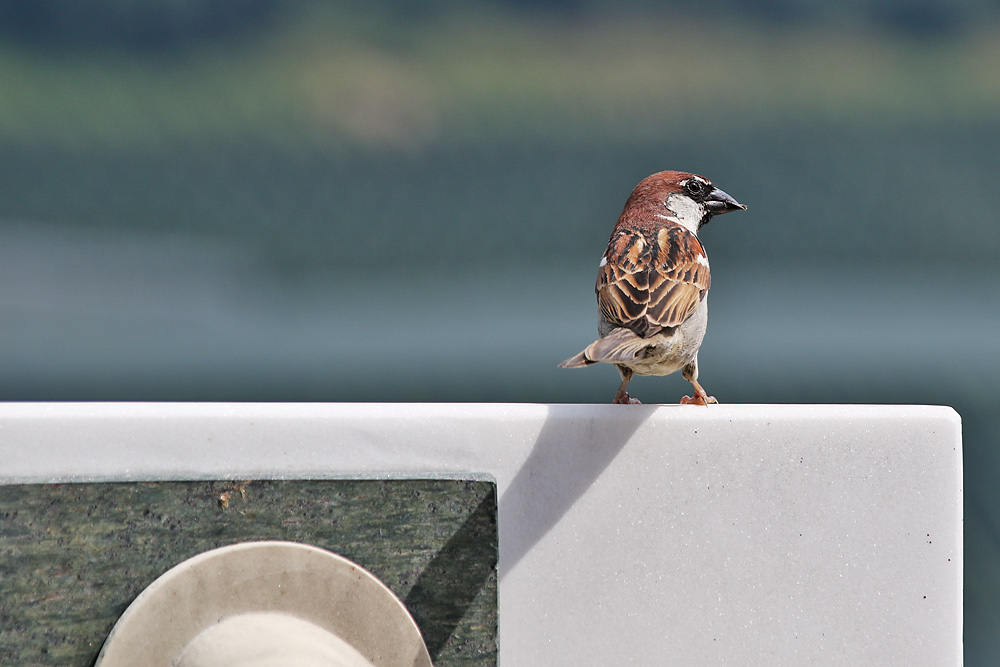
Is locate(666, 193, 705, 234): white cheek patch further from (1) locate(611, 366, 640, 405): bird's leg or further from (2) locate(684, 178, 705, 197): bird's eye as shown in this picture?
(1) locate(611, 366, 640, 405): bird's leg

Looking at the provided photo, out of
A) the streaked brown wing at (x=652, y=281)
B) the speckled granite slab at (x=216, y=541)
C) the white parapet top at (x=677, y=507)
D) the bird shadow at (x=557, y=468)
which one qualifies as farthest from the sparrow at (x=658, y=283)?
the speckled granite slab at (x=216, y=541)

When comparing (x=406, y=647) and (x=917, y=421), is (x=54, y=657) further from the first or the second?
(x=917, y=421)

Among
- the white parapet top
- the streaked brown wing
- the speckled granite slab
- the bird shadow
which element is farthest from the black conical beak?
the speckled granite slab

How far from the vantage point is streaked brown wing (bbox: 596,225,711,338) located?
8.16 ft

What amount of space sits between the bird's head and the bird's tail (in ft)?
2.84

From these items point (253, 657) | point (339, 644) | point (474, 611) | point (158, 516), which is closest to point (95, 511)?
point (158, 516)

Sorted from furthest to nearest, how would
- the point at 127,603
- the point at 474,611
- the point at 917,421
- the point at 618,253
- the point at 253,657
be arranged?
the point at 618,253 → the point at 917,421 → the point at 474,611 → the point at 127,603 → the point at 253,657

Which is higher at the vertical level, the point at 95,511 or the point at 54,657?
the point at 95,511

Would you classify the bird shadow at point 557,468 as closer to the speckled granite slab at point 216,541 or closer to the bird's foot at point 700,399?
the speckled granite slab at point 216,541

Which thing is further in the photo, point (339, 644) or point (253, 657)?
point (339, 644)

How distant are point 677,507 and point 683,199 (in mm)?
1412

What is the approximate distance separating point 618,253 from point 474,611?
1272mm

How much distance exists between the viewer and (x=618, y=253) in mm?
2773

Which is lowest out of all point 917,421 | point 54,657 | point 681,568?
point 54,657
